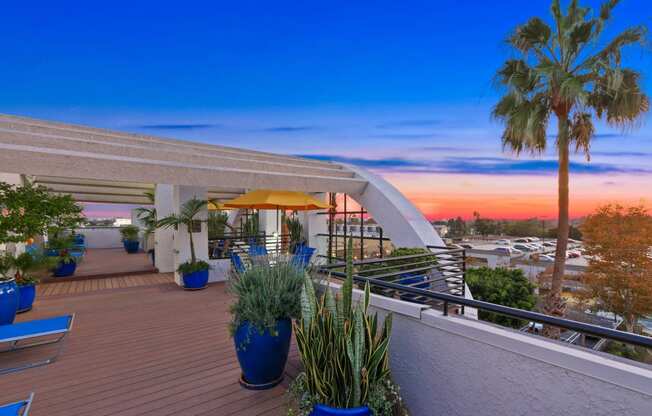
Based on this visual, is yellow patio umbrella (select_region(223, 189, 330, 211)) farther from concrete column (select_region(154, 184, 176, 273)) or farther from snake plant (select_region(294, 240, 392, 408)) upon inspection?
snake plant (select_region(294, 240, 392, 408))

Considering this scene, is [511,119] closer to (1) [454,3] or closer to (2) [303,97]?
(1) [454,3]

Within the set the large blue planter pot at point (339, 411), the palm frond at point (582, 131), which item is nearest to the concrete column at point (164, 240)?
the large blue planter pot at point (339, 411)

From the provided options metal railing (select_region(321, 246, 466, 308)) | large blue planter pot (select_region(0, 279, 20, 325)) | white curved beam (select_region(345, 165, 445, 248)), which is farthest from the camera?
white curved beam (select_region(345, 165, 445, 248))

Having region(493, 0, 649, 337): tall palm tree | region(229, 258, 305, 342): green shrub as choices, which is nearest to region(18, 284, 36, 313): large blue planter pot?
region(229, 258, 305, 342): green shrub

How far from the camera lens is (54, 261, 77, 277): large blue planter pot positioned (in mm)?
8992

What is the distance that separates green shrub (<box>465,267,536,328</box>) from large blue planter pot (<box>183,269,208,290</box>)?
24.9 feet

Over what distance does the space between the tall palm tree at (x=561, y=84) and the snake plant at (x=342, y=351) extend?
1003 centimetres

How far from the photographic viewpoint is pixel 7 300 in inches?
180

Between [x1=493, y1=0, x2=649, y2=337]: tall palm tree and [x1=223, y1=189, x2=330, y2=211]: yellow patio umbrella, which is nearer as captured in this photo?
[x1=223, y1=189, x2=330, y2=211]: yellow patio umbrella

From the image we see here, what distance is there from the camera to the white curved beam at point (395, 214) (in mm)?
8836

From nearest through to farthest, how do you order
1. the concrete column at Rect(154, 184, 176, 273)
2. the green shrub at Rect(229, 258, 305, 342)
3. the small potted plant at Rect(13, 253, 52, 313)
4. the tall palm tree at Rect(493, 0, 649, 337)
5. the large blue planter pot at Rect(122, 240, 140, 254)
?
the green shrub at Rect(229, 258, 305, 342)
the small potted plant at Rect(13, 253, 52, 313)
the tall palm tree at Rect(493, 0, 649, 337)
the concrete column at Rect(154, 184, 176, 273)
the large blue planter pot at Rect(122, 240, 140, 254)

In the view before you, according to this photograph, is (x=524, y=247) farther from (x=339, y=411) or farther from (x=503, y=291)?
(x=339, y=411)

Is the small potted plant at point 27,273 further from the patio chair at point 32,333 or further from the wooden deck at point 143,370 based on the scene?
the patio chair at point 32,333

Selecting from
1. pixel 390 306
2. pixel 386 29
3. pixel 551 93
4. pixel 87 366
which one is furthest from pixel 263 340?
pixel 551 93
